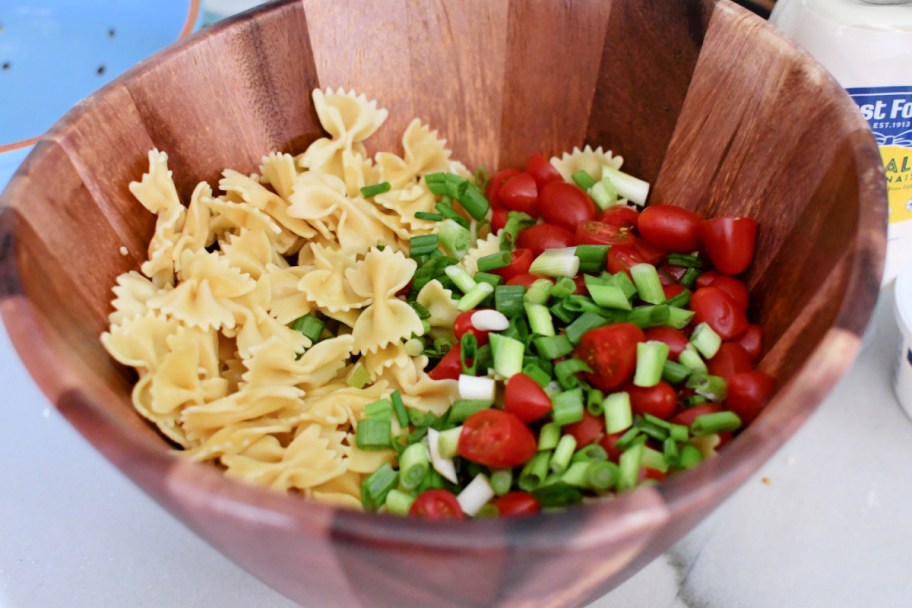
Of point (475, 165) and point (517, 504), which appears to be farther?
point (475, 165)

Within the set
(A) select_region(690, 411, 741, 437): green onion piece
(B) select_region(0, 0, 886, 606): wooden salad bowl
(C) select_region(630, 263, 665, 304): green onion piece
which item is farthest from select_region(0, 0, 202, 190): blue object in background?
(A) select_region(690, 411, 741, 437): green onion piece

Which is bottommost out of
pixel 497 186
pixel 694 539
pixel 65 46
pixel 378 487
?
pixel 694 539

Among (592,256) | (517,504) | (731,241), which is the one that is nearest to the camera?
(517,504)

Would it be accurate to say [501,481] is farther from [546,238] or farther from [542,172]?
[542,172]

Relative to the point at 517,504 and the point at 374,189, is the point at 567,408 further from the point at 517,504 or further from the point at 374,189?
the point at 374,189

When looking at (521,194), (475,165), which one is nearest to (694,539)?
(521,194)

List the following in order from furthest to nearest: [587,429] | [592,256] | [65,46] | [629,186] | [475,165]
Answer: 1. [65,46]
2. [475,165]
3. [629,186]
4. [592,256]
5. [587,429]

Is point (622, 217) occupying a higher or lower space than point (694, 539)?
higher
